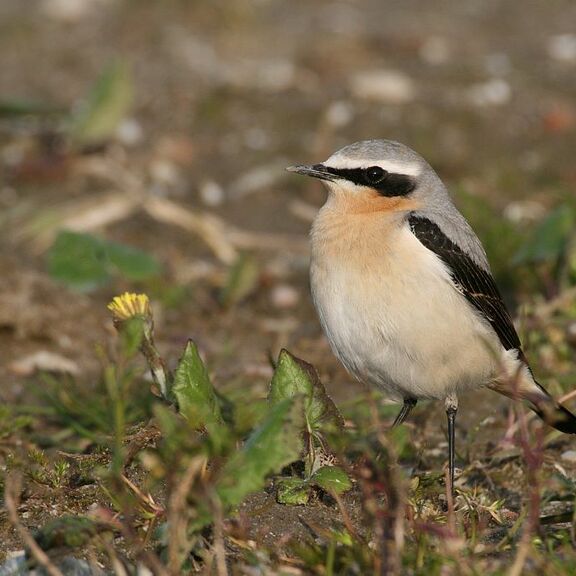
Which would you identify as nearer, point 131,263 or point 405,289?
point 405,289

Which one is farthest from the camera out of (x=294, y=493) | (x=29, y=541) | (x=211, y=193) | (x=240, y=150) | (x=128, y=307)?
(x=240, y=150)

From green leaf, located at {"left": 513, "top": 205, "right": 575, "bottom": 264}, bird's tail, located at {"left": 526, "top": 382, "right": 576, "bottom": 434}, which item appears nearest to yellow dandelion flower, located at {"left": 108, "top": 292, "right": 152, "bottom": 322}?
bird's tail, located at {"left": 526, "top": 382, "right": 576, "bottom": 434}

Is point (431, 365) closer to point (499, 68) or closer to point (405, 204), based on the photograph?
point (405, 204)

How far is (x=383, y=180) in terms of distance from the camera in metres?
5.21

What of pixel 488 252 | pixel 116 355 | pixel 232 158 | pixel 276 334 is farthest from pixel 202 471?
pixel 232 158

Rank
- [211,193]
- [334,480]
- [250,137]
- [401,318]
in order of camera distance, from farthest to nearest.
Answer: [250,137] → [211,193] → [401,318] → [334,480]

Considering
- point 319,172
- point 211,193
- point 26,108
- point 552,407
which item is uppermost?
point 319,172

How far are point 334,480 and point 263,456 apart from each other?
673 mm

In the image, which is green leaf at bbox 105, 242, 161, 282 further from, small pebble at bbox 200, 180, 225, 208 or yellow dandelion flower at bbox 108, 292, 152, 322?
small pebble at bbox 200, 180, 225, 208

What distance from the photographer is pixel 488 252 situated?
24.2 feet

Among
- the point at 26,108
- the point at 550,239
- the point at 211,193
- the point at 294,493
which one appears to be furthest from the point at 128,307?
the point at 26,108

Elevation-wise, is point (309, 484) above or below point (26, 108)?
above

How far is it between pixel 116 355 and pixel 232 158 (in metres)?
3.81

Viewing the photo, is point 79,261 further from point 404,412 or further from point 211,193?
point 211,193
